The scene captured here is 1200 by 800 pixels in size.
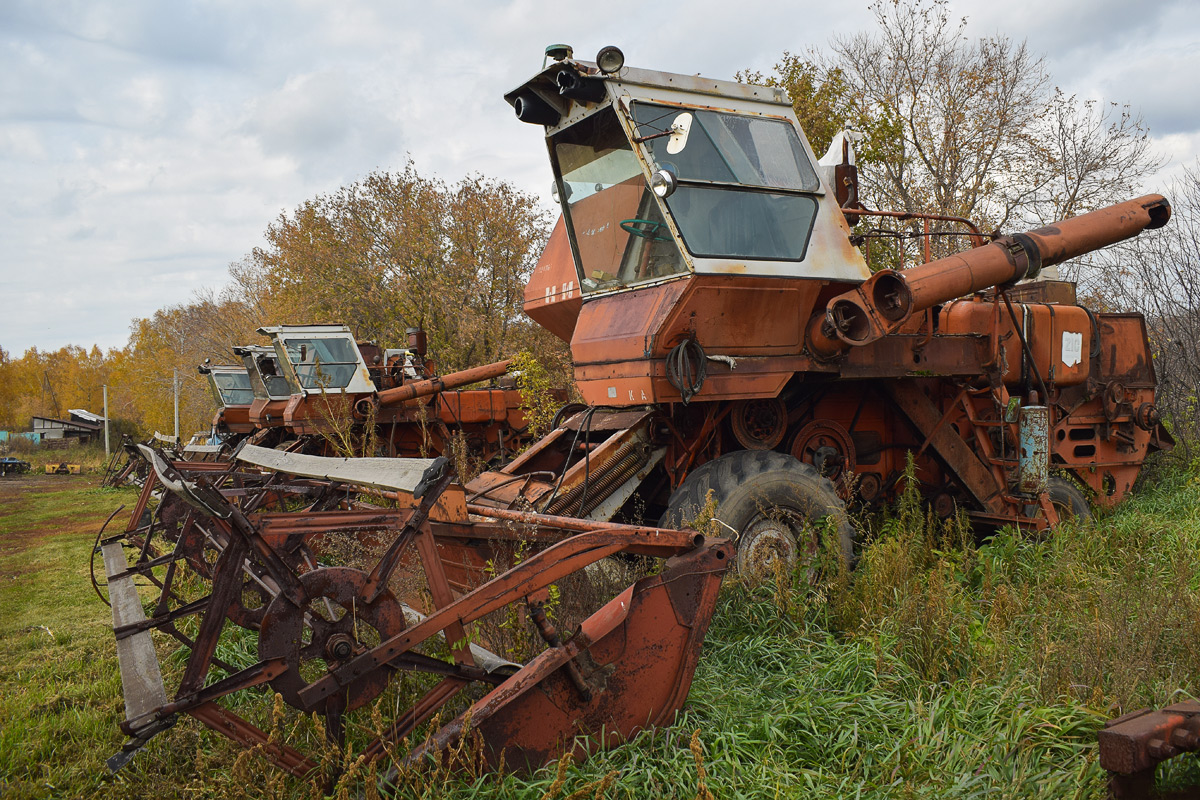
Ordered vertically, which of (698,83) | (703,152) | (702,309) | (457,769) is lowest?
(457,769)

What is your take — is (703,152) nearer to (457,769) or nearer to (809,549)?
(809,549)

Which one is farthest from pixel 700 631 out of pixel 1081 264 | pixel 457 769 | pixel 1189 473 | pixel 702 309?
pixel 1081 264

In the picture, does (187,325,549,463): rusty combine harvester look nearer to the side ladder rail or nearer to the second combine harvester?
the second combine harvester

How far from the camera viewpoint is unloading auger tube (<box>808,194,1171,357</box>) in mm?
4699

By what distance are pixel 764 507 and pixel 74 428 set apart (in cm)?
4375

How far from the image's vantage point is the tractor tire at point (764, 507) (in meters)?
4.40

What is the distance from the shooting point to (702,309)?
4465mm

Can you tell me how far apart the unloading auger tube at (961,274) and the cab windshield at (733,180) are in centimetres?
45

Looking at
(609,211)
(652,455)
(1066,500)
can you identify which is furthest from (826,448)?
(1066,500)

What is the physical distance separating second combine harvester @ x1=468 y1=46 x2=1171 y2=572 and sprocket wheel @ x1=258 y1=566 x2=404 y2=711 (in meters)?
1.92

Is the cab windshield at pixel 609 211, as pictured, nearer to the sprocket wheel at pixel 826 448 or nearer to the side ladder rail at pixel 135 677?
the sprocket wheel at pixel 826 448

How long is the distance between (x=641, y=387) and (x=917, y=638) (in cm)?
176

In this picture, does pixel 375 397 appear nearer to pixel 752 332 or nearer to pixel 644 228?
pixel 644 228

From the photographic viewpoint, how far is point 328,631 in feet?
8.89
